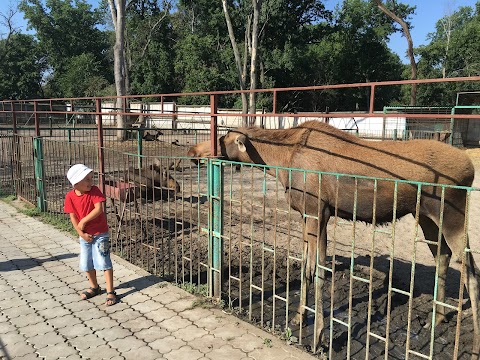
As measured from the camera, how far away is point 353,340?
3.65 meters

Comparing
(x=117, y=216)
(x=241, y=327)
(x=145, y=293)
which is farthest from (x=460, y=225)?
(x=117, y=216)

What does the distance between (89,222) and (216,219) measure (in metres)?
1.33

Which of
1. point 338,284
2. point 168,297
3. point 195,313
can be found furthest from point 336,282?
point 168,297

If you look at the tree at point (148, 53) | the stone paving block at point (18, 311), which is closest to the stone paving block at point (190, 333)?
the stone paving block at point (18, 311)

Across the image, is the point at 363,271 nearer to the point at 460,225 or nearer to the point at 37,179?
the point at 460,225

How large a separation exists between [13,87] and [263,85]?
117 feet

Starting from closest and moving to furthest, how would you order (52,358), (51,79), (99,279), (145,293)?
1. (52,358)
2. (145,293)
3. (99,279)
4. (51,79)

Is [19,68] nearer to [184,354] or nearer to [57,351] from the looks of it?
[57,351]

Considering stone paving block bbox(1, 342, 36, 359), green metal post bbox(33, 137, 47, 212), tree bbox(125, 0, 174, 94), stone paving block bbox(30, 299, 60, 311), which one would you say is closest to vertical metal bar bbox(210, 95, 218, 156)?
stone paving block bbox(30, 299, 60, 311)

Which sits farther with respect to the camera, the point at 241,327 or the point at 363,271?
the point at 363,271

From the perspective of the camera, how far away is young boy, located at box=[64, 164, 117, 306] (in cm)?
399

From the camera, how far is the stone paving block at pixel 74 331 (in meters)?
3.53

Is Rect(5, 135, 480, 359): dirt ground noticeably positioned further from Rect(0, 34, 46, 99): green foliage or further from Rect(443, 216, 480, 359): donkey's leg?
Rect(0, 34, 46, 99): green foliage

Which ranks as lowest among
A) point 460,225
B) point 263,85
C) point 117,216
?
point 117,216
